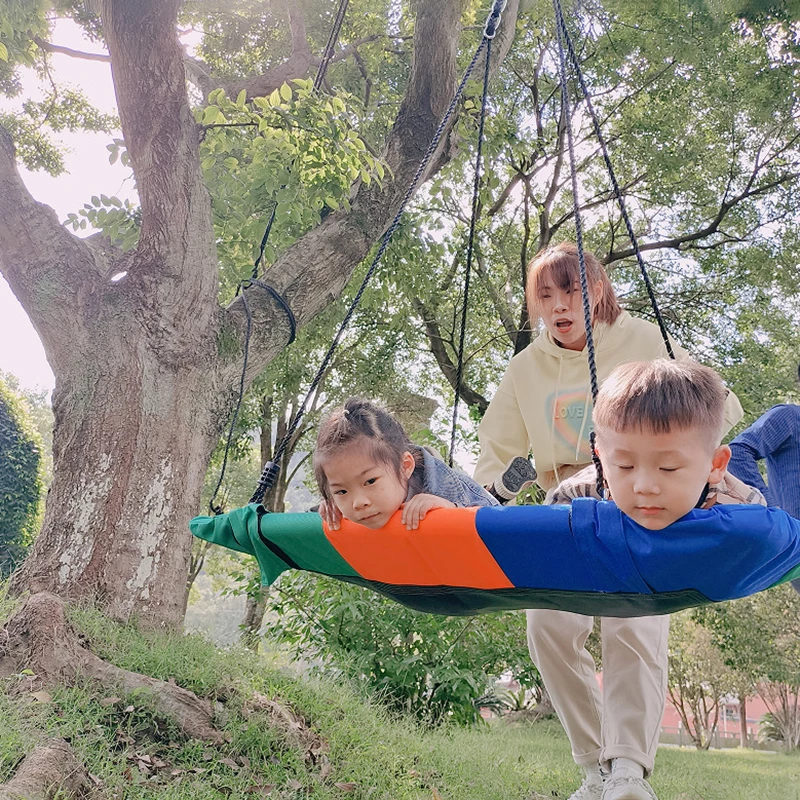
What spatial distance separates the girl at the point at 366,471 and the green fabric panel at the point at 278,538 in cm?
8

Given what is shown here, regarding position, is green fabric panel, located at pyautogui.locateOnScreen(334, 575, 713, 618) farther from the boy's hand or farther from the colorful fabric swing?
the boy's hand

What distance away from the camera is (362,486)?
6.01 feet

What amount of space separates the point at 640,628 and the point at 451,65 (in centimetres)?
390

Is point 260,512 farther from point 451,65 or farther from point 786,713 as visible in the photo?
point 786,713

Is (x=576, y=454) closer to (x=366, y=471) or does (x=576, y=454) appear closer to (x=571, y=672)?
(x=571, y=672)

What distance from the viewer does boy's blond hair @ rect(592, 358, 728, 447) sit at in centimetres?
131

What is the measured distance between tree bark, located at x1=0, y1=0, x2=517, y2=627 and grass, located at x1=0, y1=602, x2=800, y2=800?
0.30 metres

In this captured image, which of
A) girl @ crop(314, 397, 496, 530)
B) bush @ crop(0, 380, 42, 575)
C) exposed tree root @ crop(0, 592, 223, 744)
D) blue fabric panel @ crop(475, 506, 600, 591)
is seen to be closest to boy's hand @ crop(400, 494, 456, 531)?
girl @ crop(314, 397, 496, 530)

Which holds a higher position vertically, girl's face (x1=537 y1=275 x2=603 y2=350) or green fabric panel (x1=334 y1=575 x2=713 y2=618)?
girl's face (x1=537 y1=275 x2=603 y2=350)

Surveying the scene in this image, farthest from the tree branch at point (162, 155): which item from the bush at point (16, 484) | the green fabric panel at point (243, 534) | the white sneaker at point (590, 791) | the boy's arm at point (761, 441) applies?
the bush at point (16, 484)

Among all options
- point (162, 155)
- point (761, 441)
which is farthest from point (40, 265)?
point (761, 441)

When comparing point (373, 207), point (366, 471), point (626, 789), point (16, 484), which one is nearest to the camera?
point (366, 471)

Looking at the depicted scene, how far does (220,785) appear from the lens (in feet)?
8.16

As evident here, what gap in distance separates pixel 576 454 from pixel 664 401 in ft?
3.23
